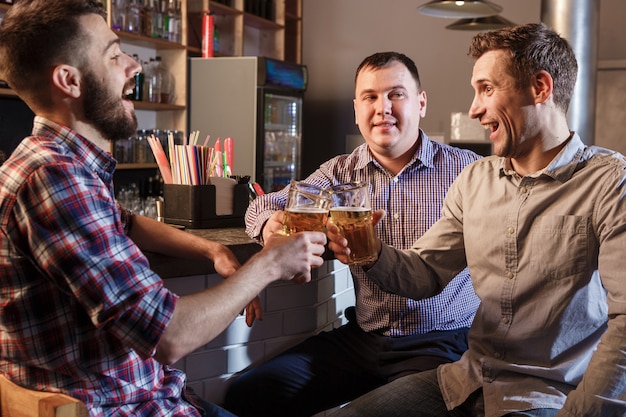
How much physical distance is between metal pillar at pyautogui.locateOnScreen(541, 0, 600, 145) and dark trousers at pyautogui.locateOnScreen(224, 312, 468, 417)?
305cm

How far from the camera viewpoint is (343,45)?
768cm

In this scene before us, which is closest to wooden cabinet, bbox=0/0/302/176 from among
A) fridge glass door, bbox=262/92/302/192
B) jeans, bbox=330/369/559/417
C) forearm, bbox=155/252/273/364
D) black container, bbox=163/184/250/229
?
fridge glass door, bbox=262/92/302/192

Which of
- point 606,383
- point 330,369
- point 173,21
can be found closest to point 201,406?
point 330,369

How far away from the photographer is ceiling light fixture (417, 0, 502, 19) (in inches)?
164

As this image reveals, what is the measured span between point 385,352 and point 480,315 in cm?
47

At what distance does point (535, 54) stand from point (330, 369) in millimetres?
1066

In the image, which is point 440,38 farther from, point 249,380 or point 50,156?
point 50,156

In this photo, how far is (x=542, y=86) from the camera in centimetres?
179

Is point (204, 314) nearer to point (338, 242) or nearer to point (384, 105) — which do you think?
point (338, 242)

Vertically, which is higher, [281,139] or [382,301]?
[281,139]

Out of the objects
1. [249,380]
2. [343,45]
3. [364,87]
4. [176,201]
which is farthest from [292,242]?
[343,45]

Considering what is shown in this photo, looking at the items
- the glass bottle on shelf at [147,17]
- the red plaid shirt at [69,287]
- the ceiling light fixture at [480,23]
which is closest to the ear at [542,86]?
the red plaid shirt at [69,287]

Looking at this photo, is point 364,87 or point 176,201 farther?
point 364,87

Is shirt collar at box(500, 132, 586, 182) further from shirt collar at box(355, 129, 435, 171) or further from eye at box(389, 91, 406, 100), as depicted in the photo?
eye at box(389, 91, 406, 100)
